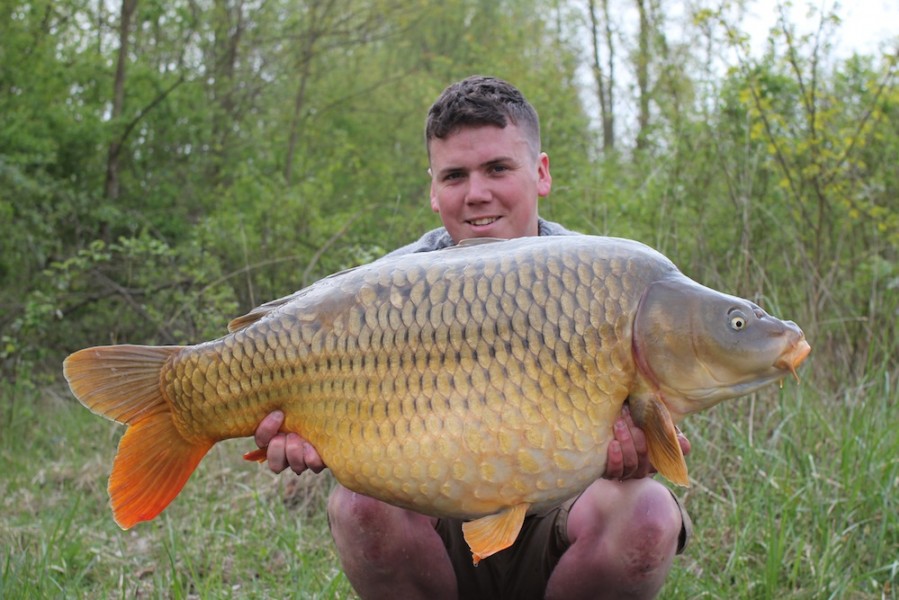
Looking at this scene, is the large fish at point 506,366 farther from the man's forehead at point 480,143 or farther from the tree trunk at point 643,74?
the tree trunk at point 643,74

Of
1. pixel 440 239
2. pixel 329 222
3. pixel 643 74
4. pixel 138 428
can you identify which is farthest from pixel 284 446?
pixel 643 74

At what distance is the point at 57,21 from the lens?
21.5ft

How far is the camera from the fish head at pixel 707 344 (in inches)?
51.1

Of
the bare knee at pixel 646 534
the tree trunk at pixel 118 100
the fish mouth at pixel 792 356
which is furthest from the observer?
the tree trunk at pixel 118 100

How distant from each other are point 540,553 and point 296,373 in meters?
0.71

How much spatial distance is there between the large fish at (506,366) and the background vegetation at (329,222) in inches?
30.6

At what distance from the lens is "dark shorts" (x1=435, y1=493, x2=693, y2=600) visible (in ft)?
6.07

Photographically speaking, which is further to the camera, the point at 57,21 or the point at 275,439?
the point at 57,21

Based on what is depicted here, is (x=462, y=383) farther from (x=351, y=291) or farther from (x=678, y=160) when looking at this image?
(x=678, y=160)

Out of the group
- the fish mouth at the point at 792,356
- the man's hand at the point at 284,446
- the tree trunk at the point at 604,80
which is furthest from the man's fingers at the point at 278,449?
the tree trunk at the point at 604,80

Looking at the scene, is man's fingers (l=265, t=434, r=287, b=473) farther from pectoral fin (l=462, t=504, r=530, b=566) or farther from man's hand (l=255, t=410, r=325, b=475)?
pectoral fin (l=462, t=504, r=530, b=566)

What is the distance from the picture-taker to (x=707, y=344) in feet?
4.27

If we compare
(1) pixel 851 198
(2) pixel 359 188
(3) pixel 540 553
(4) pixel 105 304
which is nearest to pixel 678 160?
(1) pixel 851 198

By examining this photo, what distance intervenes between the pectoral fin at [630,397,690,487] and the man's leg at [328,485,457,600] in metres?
0.58
